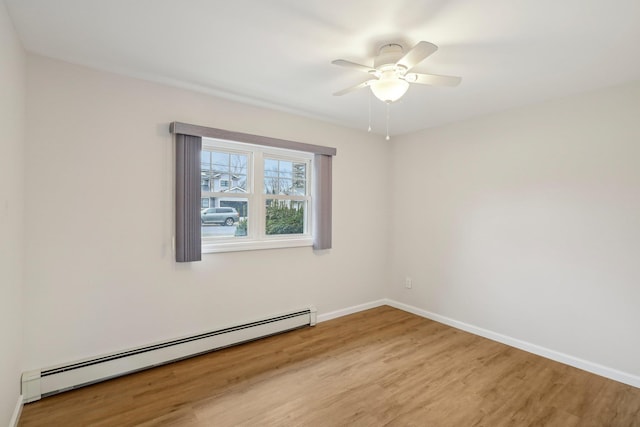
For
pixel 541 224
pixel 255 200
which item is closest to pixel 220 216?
pixel 255 200

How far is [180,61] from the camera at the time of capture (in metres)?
2.30

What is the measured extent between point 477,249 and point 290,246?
215 cm

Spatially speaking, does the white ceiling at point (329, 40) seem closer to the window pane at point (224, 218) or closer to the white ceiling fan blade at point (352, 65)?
the white ceiling fan blade at point (352, 65)

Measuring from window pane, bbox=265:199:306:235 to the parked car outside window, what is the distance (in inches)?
14.9

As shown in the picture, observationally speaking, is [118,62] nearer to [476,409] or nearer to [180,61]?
[180,61]

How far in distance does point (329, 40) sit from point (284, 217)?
6.67 feet

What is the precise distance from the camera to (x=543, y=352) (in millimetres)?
2914

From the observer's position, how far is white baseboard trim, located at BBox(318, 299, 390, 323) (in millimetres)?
Result: 3743

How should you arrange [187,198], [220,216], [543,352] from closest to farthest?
[187,198]
[543,352]
[220,216]

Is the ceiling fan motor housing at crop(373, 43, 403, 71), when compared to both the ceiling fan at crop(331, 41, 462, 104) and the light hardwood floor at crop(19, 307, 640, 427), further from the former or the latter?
the light hardwood floor at crop(19, 307, 640, 427)

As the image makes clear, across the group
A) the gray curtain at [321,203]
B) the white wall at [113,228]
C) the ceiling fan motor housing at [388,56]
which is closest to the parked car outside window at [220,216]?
the white wall at [113,228]

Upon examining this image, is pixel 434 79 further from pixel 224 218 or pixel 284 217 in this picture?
pixel 224 218

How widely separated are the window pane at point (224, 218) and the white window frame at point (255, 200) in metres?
0.04

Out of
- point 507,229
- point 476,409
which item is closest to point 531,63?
point 507,229
